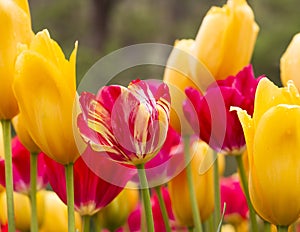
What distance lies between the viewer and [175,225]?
2.54 feet

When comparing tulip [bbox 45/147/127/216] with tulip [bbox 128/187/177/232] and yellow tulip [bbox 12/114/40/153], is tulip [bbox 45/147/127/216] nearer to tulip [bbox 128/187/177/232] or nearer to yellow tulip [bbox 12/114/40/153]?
yellow tulip [bbox 12/114/40/153]

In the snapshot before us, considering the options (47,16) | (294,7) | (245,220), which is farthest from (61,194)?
(294,7)

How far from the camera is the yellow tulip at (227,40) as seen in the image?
0.65 m

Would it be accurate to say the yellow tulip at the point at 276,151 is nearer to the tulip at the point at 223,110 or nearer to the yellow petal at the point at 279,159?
the yellow petal at the point at 279,159

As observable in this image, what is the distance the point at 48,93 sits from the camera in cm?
50

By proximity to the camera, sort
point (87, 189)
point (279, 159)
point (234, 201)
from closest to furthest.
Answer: point (279, 159) < point (87, 189) < point (234, 201)

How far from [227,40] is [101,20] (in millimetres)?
5567

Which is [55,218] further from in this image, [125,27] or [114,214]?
[125,27]

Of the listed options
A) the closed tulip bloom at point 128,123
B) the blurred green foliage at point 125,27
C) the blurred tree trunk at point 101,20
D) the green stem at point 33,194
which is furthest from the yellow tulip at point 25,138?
the blurred tree trunk at point 101,20

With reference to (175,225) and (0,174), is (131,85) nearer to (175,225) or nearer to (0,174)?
(0,174)

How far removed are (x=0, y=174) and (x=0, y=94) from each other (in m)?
0.13

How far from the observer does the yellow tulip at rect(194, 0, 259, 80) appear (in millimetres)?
647

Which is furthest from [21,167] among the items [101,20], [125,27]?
[125,27]

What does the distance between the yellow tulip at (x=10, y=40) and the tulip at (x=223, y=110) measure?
0.12 metres
